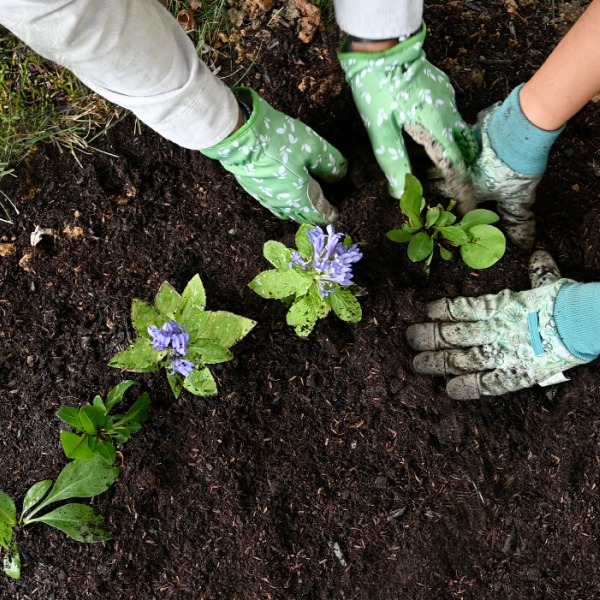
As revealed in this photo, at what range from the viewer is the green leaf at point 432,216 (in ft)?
5.18

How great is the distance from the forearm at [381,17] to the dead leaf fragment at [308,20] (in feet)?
0.86

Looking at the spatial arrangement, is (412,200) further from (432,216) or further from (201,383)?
(201,383)

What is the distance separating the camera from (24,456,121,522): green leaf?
5.24 ft

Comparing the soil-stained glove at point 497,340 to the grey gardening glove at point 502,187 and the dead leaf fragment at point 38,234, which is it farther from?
the dead leaf fragment at point 38,234

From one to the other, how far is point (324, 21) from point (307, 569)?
148 cm

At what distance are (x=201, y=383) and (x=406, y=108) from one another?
0.82 m

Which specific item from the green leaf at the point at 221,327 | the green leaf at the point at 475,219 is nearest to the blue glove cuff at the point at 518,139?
the green leaf at the point at 475,219

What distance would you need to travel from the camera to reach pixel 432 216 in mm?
1587

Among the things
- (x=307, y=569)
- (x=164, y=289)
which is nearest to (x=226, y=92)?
(x=164, y=289)

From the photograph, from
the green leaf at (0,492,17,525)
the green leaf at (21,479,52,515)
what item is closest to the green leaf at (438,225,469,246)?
the green leaf at (21,479,52,515)

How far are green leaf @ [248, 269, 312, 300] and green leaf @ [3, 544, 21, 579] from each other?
0.89 m

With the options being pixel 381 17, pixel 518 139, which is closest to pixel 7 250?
pixel 381 17

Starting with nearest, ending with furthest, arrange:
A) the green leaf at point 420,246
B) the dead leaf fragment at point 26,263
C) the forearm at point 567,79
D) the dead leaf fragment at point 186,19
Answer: the forearm at point 567,79 → the green leaf at point 420,246 → the dead leaf fragment at point 26,263 → the dead leaf fragment at point 186,19

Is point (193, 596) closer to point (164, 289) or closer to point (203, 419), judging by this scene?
point (203, 419)
